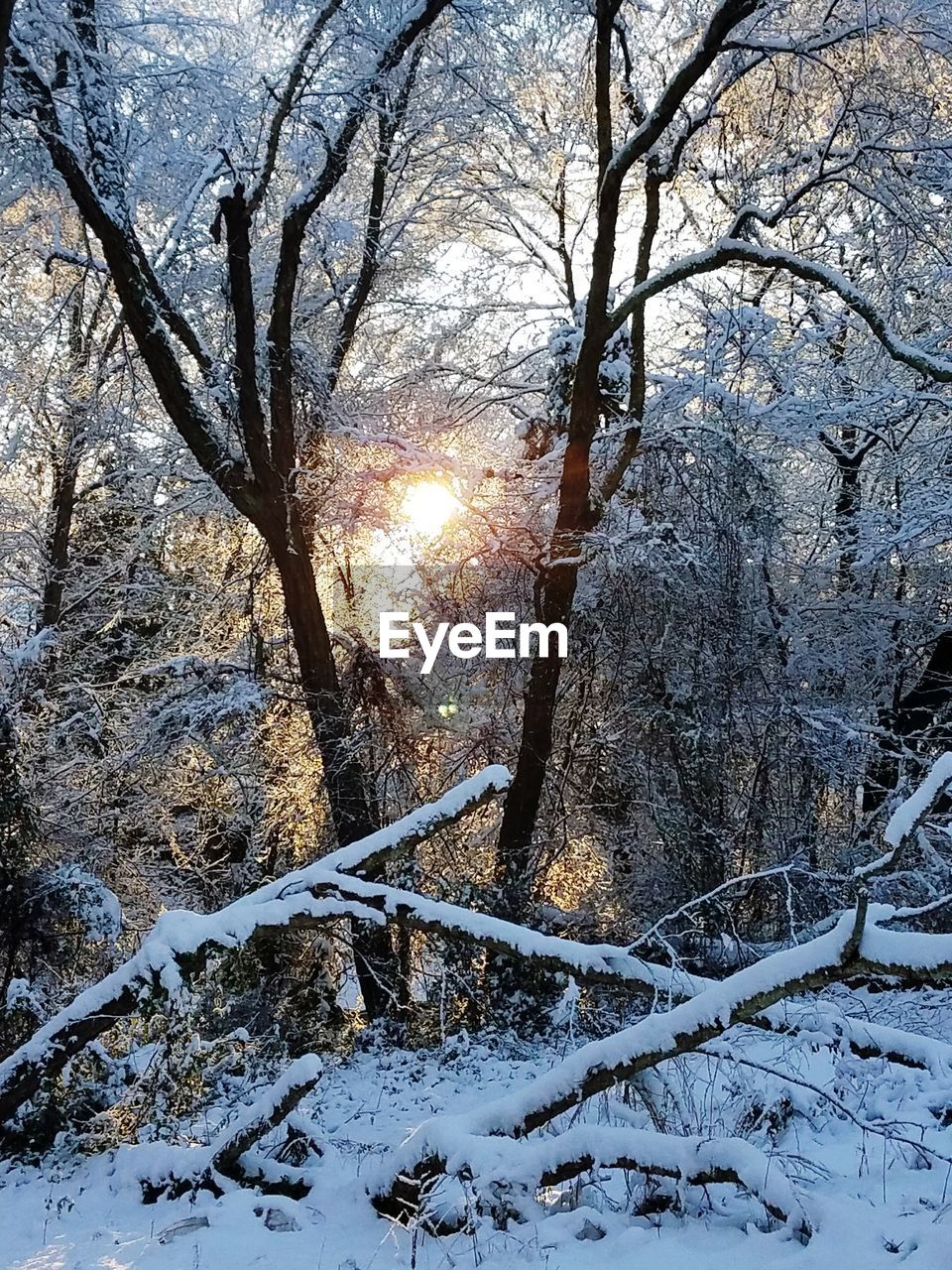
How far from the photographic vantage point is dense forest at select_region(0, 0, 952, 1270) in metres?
7.25

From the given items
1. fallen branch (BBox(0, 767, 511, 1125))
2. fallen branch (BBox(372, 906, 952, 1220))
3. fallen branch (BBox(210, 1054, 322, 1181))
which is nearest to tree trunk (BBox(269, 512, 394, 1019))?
fallen branch (BBox(0, 767, 511, 1125))

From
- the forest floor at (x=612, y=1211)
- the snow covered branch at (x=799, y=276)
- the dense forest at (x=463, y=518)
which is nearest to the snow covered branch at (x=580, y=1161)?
the forest floor at (x=612, y=1211)

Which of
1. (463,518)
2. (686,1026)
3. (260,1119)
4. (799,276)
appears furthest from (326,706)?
(686,1026)

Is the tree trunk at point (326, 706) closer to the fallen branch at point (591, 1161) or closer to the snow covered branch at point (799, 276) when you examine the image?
the snow covered branch at point (799, 276)

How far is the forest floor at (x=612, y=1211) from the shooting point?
3316 millimetres

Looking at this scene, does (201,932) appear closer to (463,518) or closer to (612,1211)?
(612,1211)

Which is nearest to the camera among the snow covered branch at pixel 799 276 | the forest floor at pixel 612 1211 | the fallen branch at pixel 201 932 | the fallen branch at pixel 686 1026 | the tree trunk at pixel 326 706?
the forest floor at pixel 612 1211

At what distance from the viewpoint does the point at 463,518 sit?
9203mm

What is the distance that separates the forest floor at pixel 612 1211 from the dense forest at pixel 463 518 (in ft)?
0.46

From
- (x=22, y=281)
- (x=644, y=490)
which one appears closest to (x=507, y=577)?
(x=644, y=490)

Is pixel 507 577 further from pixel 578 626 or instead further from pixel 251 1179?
pixel 251 1179

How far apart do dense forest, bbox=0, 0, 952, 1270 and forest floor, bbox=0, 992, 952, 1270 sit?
0.46 ft

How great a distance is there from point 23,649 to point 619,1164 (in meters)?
6.38

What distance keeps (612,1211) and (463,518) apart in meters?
6.41
